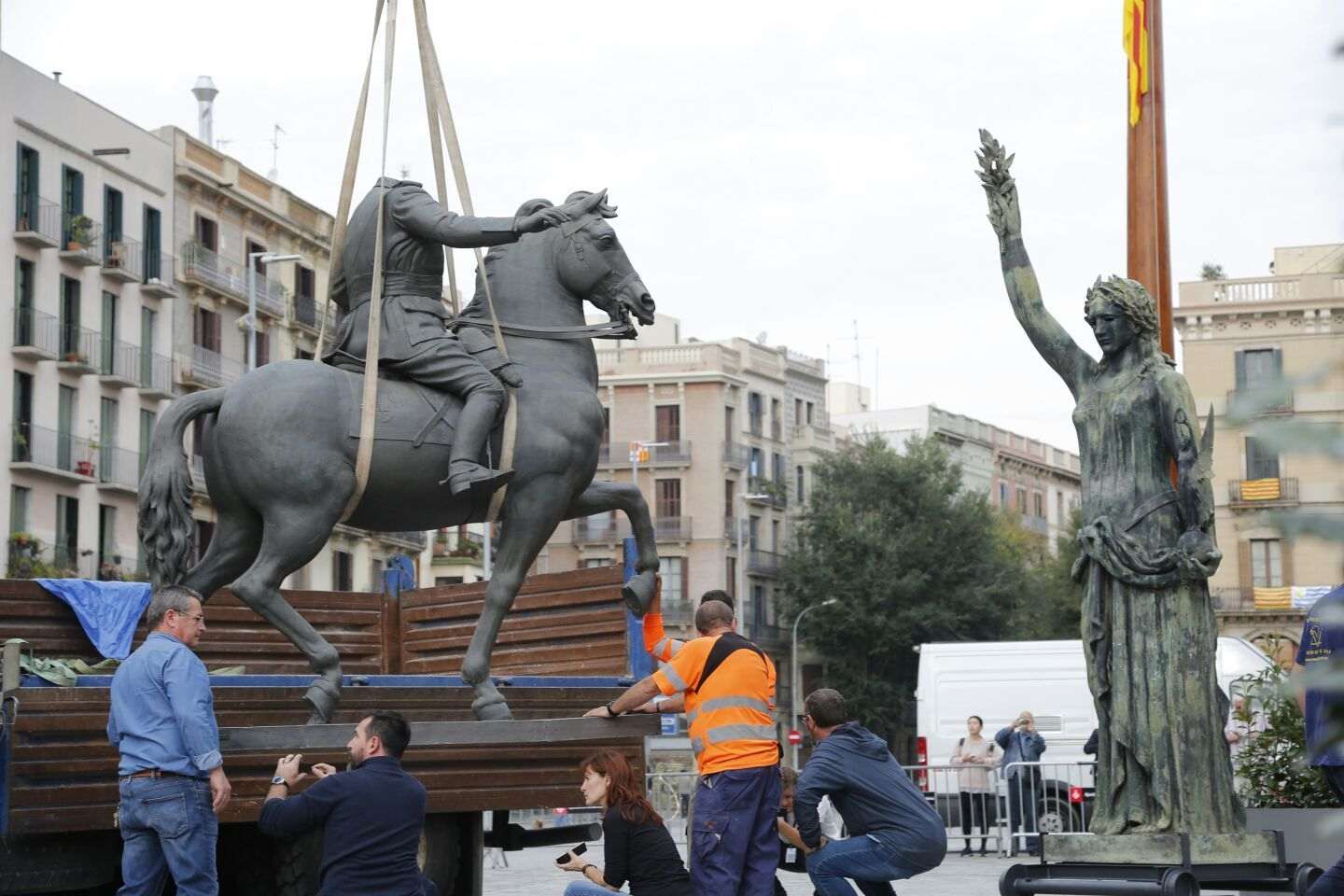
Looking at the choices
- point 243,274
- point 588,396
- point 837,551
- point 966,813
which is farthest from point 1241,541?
point 588,396

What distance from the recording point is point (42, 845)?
8.16 m

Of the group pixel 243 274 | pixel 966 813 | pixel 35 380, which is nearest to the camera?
pixel 966 813

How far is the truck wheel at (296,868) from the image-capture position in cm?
936

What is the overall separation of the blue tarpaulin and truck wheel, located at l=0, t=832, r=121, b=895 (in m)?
2.00

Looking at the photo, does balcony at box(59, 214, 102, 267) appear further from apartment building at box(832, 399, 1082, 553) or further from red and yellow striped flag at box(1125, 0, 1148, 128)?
apartment building at box(832, 399, 1082, 553)

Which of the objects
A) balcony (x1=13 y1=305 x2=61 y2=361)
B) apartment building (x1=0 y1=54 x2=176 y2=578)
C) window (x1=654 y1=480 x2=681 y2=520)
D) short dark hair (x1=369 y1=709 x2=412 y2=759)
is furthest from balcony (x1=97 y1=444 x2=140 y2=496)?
short dark hair (x1=369 y1=709 x2=412 y2=759)

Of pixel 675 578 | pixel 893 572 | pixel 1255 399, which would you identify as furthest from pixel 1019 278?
pixel 675 578

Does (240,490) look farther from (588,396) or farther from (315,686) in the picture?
(588,396)

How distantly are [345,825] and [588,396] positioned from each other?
10.7 feet

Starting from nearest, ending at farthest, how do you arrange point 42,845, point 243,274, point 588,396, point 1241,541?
point 42,845 < point 588,396 < point 243,274 < point 1241,541

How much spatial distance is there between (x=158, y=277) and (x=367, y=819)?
161ft

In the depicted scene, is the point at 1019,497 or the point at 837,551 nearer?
the point at 837,551

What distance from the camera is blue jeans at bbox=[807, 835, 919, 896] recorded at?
936 cm

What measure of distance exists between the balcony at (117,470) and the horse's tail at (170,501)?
42.8 metres
